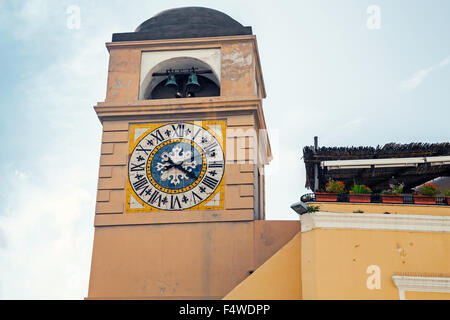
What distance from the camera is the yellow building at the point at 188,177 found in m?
18.2

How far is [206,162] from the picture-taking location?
64.3 ft

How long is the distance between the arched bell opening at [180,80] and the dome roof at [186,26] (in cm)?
86

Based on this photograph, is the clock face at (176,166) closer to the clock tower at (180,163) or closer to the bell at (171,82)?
the clock tower at (180,163)

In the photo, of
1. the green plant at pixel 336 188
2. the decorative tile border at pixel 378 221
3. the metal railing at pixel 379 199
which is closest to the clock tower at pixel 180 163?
the green plant at pixel 336 188

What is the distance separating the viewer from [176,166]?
64.3 ft

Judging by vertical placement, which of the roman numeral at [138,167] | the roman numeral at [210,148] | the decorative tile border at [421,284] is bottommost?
the decorative tile border at [421,284]

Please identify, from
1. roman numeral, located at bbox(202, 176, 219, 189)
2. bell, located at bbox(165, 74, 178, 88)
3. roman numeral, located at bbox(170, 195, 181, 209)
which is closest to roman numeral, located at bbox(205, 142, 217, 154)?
roman numeral, located at bbox(202, 176, 219, 189)

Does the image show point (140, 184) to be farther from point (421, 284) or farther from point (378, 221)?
point (421, 284)

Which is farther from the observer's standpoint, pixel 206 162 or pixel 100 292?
pixel 206 162

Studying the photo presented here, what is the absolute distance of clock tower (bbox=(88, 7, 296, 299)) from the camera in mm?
18453

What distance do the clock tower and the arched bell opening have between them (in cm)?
4

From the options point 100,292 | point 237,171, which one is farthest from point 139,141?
point 100,292
